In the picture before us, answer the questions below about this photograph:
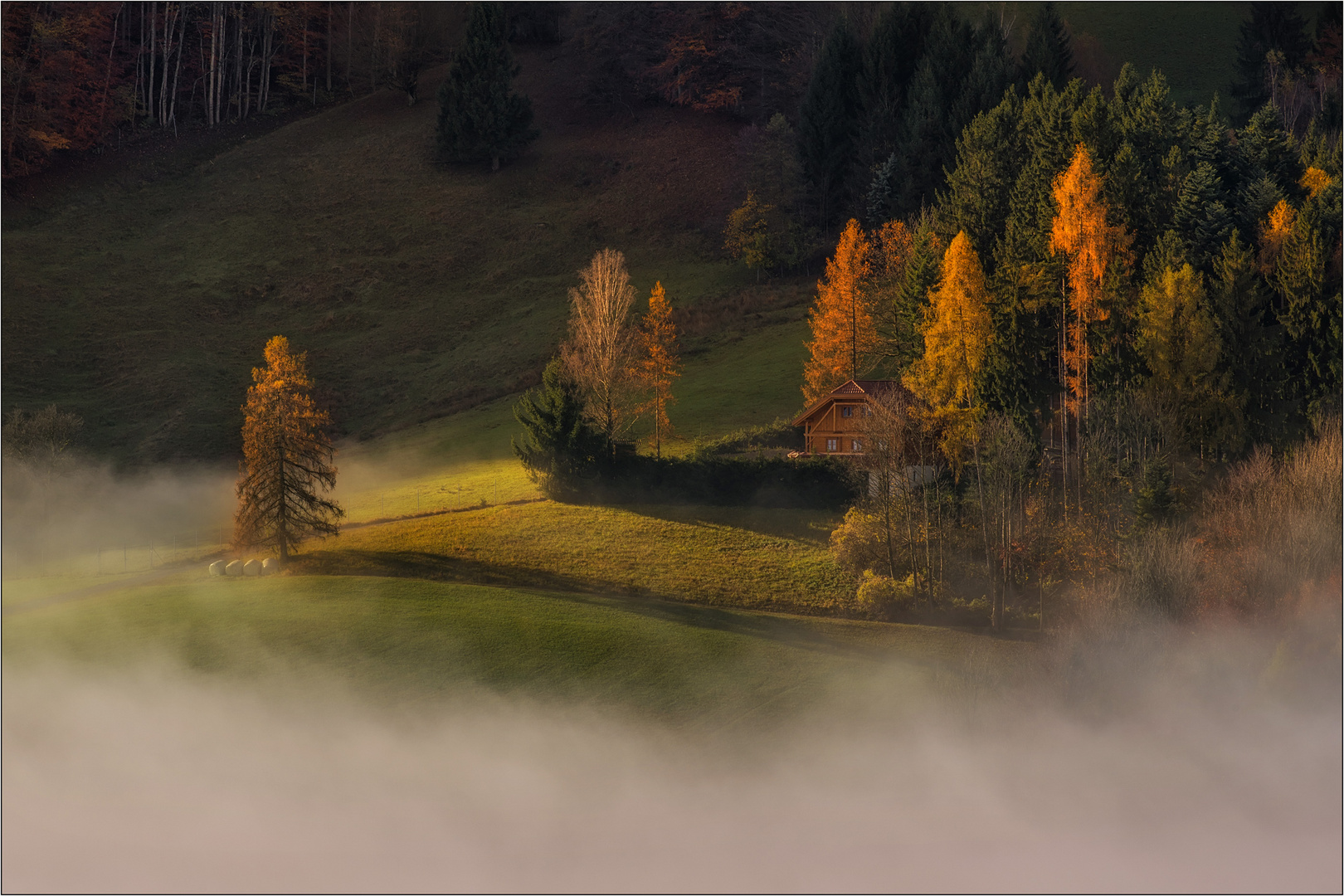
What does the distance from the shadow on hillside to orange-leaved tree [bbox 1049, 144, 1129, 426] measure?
18.5 metres

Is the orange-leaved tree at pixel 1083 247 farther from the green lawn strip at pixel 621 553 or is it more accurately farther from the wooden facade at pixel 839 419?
the green lawn strip at pixel 621 553

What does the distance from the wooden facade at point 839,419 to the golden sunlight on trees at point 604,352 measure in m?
9.45

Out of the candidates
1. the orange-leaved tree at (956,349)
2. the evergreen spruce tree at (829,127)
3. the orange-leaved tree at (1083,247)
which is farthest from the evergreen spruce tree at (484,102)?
the orange-leaved tree at (1083,247)

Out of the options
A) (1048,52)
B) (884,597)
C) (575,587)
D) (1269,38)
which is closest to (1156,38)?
(1269,38)

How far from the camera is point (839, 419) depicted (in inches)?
2395

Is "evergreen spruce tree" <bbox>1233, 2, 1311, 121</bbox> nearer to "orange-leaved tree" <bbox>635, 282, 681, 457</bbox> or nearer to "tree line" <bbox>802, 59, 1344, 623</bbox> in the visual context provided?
"tree line" <bbox>802, 59, 1344, 623</bbox>

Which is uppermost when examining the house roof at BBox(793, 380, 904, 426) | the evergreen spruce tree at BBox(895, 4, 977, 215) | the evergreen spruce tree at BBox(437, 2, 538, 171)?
the evergreen spruce tree at BBox(437, 2, 538, 171)

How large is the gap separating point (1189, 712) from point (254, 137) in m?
102

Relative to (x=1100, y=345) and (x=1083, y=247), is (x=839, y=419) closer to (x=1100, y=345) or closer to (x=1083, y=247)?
(x=1100, y=345)

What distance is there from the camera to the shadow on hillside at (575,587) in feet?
157

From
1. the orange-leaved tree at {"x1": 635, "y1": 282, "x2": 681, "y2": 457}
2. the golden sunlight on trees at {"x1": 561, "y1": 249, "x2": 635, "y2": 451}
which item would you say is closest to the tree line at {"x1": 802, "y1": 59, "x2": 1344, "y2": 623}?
the orange-leaved tree at {"x1": 635, "y1": 282, "x2": 681, "y2": 457}

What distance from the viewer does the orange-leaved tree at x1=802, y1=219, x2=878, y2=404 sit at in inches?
2633

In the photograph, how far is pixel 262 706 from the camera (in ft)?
130

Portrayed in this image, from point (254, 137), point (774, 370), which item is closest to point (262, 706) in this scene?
point (774, 370)
